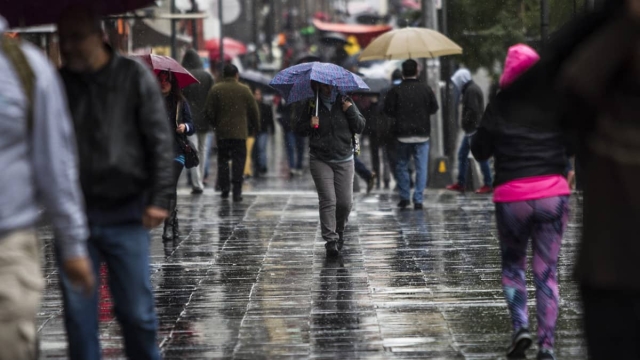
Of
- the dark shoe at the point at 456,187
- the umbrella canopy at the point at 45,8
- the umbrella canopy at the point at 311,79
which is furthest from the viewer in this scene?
the dark shoe at the point at 456,187

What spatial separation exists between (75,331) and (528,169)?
8.81 ft

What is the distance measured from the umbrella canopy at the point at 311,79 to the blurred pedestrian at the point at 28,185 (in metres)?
7.02

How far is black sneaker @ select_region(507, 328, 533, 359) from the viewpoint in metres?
6.91

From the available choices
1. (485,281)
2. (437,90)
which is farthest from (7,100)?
(437,90)

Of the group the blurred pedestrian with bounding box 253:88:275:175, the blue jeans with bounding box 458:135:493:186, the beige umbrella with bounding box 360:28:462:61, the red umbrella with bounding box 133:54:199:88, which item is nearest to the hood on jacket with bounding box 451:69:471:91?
the beige umbrella with bounding box 360:28:462:61

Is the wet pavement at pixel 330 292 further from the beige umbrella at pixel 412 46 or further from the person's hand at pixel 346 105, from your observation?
the beige umbrella at pixel 412 46

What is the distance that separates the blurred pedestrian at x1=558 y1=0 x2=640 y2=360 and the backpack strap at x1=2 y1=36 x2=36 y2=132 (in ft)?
5.53

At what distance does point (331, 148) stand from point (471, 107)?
662cm

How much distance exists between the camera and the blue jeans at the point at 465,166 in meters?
17.8

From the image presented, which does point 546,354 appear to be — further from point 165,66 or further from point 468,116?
point 468,116

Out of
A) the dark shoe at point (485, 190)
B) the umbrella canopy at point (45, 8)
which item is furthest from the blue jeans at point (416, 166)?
the umbrella canopy at point (45, 8)

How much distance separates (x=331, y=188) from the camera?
1139 cm

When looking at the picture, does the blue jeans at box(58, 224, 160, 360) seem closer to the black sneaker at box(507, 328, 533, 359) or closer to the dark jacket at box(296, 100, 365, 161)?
the black sneaker at box(507, 328, 533, 359)

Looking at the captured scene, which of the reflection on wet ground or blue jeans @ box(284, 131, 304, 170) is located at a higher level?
the reflection on wet ground
